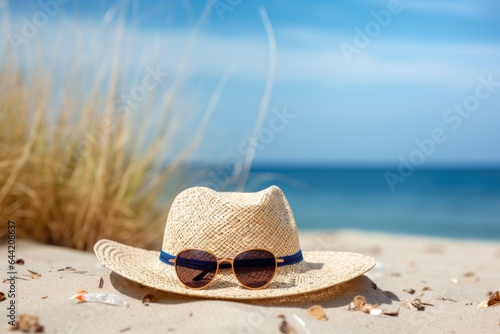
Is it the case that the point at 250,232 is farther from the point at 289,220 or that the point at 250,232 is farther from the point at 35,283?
the point at 35,283

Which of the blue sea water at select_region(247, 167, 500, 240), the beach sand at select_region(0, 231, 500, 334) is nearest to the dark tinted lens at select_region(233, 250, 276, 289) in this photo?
the beach sand at select_region(0, 231, 500, 334)

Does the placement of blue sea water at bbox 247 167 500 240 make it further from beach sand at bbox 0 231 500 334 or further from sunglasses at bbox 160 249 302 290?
sunglasses at bbox 160 249 302 290

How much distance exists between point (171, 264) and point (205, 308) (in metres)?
0.39

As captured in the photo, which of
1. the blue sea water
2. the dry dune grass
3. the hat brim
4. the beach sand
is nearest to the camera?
the beach sand

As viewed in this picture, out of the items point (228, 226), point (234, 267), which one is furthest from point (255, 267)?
point (228, 226)

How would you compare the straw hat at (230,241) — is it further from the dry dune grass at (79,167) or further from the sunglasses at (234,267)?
the dry dune grass at (79,167)

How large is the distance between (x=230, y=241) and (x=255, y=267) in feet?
0.53

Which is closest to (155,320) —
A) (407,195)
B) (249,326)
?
(249,326)

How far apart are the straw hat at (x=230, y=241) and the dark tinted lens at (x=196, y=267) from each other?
4 cm

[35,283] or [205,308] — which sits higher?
[205,308]

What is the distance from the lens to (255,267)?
8.34 ft

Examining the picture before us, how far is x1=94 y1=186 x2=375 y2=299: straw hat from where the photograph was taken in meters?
2.58

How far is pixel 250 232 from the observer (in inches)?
103

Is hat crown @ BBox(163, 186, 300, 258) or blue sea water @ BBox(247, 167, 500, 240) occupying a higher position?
hat crown @ BBox(163, 186, 300, 258)
